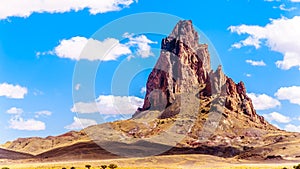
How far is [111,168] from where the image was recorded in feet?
426

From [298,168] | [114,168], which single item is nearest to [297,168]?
[298,168]

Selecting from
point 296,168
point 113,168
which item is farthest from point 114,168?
point 296,168

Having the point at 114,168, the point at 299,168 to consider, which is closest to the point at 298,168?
the point at 299,168

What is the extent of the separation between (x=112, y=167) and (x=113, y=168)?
3.11 ft

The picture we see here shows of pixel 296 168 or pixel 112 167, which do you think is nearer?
pixel 296 168

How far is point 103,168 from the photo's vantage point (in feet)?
418

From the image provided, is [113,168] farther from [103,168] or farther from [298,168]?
[298,168]

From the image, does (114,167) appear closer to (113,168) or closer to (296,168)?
(113,168)

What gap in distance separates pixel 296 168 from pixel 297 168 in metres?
0.27

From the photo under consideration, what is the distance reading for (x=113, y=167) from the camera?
5157 inches

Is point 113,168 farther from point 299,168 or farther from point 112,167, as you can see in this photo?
point 299,168

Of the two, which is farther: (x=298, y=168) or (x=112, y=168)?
(x=112, y=168)

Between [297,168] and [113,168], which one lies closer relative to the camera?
[297,168]

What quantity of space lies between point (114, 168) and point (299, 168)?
4895 cm
